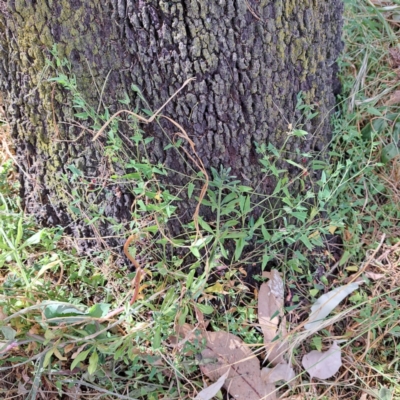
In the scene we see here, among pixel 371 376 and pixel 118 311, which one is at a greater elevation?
pixel 118 311

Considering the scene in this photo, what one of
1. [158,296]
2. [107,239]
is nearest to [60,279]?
[107,239]

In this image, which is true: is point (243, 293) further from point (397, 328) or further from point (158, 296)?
point (397, 328)

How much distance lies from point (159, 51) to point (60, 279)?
0.89 m

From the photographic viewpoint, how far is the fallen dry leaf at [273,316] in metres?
1.56

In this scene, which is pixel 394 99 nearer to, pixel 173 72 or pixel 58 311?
pixel 173 72

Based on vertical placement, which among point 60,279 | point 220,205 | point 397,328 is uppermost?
point 220,205

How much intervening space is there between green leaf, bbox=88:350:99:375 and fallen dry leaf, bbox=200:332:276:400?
0.38m

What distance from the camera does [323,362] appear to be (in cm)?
158

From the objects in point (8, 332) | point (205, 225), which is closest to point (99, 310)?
point (8, 332)

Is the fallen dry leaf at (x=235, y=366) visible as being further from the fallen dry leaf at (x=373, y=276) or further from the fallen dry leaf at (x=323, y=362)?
the fallen dry leaf at (x=373, y=276)

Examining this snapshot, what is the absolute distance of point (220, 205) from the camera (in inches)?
57.7

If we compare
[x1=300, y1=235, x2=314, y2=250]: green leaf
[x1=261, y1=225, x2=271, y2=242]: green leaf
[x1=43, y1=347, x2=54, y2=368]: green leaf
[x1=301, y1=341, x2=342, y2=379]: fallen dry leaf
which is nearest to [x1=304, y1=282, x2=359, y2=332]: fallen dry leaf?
[x1=301, y1=341, x2=342, y2=379]: fallen dry leaf

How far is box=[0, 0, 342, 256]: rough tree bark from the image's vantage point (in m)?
1.29

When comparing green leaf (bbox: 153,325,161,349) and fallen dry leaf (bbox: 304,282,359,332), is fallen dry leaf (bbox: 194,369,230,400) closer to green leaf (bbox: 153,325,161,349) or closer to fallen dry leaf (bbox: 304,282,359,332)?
green leaf (bbox: 153,325,161,349)
